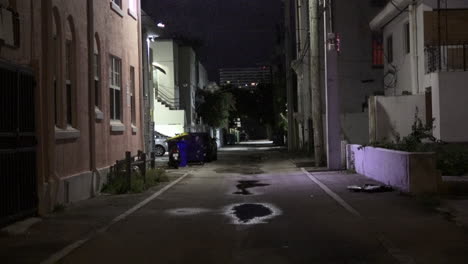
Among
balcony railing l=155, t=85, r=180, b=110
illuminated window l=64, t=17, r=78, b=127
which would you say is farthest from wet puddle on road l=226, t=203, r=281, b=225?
balcony railing l=155, t=85, r=180, b=110

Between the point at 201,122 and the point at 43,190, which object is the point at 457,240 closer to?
the point at 43,190

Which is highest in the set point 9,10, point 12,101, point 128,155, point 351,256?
point 9,10

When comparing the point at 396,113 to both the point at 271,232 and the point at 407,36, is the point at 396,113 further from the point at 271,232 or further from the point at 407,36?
the point at 271,232

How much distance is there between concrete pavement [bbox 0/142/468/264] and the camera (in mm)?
7980

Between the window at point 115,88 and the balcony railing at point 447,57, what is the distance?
35.7 feet

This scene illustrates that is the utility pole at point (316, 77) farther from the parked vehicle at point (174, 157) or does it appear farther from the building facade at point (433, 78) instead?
the parked vehicle at point (174, 157)

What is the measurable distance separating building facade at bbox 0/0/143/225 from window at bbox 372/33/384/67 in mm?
15696

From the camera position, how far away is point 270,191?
16.2 meters

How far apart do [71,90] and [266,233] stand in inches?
289

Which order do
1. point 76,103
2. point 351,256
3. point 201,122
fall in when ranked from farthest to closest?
point 201,122 < point 76,103 < point 351,256

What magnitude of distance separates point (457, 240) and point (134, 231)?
16.9ft

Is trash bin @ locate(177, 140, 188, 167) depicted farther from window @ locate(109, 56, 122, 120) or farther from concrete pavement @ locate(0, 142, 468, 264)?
concrete pavement @ locate(0, 142, 468, 264)

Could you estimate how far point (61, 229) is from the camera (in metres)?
→ 10.4

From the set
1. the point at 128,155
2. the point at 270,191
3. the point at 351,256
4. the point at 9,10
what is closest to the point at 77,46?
the point at 128,155
